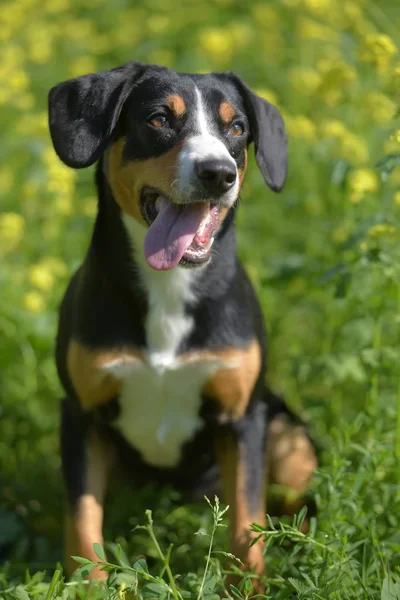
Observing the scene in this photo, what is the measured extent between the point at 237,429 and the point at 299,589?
81cm

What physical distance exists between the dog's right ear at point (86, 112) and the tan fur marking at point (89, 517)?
3.45 ft

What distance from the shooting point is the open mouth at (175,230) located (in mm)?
2910

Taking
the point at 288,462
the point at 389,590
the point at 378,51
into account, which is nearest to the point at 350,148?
the point at 378,51

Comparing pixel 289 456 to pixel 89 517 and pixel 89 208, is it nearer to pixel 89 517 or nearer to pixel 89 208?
pixel 89 517

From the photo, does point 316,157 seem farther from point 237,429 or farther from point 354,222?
point 237,429

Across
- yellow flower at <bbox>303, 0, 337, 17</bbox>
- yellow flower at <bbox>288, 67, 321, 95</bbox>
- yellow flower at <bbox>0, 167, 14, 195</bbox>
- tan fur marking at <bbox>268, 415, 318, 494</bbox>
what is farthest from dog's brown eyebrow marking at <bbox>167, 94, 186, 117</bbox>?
yellow flower at <bbox>0, 167, 14, 195</bbox>

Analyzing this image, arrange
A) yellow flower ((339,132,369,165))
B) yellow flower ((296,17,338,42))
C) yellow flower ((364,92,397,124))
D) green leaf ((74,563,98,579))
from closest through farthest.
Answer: green leaf ((74,563,98,579)), yellow flower ((364,92,397,124)), yellow flower ((339,132,369,165)), yellow flower ((296,17,338,42))

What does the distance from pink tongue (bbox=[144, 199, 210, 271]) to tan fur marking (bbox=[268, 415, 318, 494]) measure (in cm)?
114

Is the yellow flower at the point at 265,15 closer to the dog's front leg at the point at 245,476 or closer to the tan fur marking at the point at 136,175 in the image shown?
the tan fur marking at the point at 136,175

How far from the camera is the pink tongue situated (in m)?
2.91

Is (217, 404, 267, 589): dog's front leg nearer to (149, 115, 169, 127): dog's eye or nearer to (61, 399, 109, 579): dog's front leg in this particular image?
(61, 399, 109, 579): dog's front leg

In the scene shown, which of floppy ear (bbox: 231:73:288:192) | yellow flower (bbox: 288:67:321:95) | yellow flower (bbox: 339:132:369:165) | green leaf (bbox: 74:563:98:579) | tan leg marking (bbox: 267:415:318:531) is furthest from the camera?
yellow flower (bbox: 288:67:321:95)

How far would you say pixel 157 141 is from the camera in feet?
9.57

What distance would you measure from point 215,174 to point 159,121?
1.13 feet
